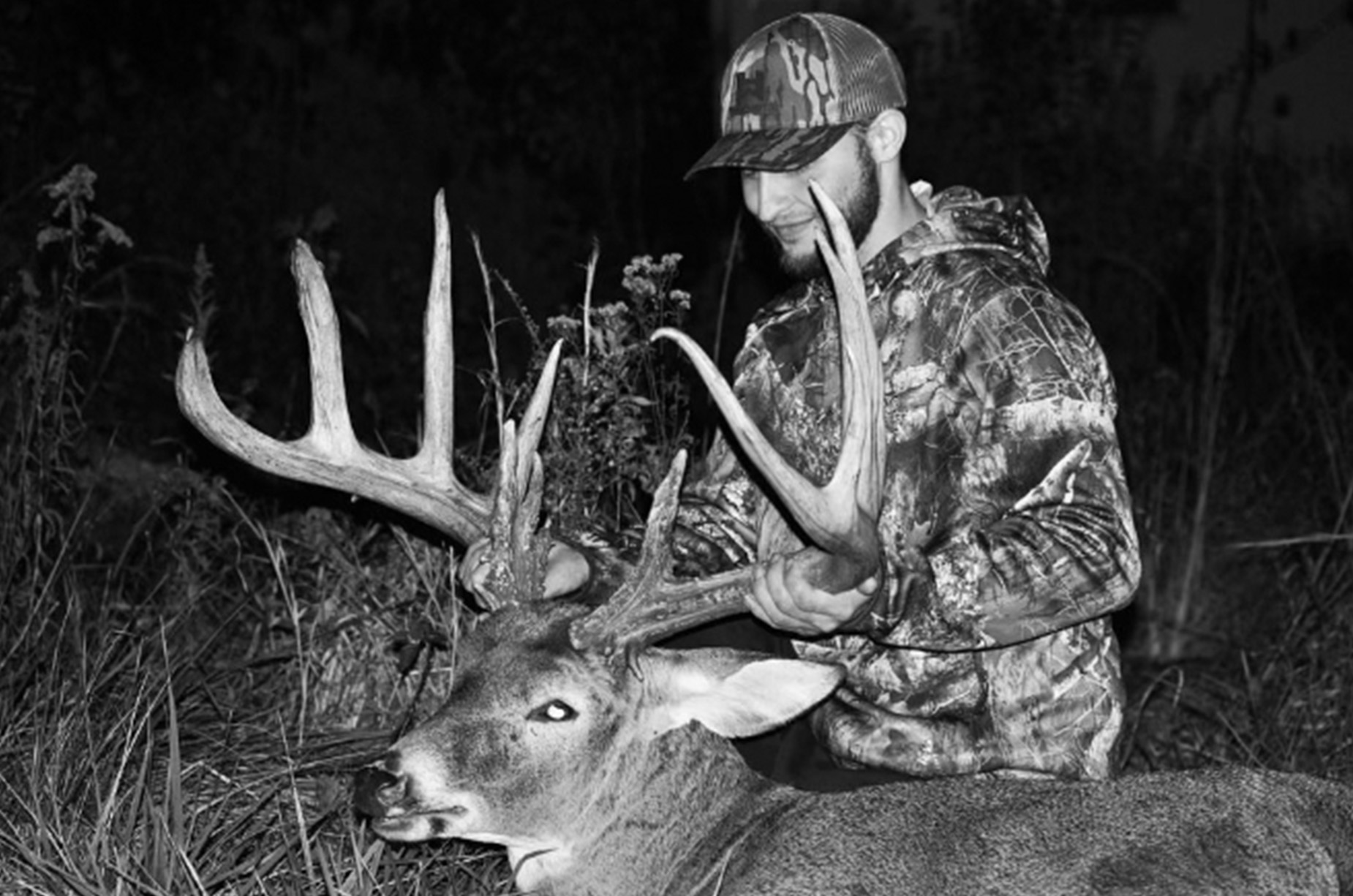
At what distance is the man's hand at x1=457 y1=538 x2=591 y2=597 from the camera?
12.7 feet

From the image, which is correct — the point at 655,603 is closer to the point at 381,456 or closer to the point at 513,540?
the point at 513,540

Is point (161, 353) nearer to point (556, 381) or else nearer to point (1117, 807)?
point (556, 381)

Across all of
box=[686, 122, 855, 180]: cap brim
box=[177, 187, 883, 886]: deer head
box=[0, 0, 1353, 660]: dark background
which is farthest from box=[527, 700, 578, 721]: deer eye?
box=[0, 0, 1353, 660]: dark background

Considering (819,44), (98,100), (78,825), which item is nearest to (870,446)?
(819,44)

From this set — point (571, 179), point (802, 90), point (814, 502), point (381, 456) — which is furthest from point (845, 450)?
point (571, 179)

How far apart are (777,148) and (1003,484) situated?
2.84ft

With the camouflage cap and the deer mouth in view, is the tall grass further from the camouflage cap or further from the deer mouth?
the camouflage cap

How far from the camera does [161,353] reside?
9.07m

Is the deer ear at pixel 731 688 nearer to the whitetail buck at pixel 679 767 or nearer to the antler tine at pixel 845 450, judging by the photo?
the whitetail buck at pixel 679 767

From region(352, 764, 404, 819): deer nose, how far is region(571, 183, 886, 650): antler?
443mm

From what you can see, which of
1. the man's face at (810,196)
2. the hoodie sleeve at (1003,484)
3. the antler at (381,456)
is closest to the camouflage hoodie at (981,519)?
the hoodie sleeve at (1003,484)

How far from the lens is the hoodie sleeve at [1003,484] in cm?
376

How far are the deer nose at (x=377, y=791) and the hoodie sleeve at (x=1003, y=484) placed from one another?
869 millimetres

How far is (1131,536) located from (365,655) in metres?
2.16
